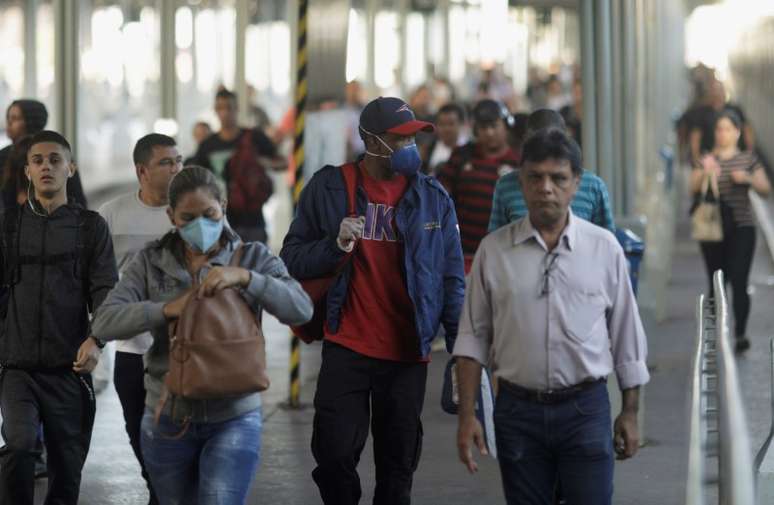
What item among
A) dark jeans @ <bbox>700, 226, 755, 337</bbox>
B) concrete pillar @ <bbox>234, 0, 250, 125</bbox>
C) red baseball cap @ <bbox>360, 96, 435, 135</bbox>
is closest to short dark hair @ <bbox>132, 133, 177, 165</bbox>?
red baseball cap @ <bbox>360, 96, 435, 135</bbox>

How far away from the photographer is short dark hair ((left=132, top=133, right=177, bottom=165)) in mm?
7797

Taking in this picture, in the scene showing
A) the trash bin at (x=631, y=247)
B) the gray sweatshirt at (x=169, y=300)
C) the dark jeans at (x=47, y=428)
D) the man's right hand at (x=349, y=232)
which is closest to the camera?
→ the gray sweatshirt at (x=169, y=300)

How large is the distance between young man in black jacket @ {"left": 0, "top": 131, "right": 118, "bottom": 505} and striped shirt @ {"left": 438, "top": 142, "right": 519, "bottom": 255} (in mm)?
4434

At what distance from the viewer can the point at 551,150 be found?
17.9 ft

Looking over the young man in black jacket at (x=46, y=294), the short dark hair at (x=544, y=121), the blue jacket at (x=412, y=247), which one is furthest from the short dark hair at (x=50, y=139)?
the short dark hair at (x=544, y=121)

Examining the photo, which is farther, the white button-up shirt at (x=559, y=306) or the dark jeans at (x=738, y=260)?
the dark jeans at (x=738, y=260)

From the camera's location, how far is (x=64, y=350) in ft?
23.3

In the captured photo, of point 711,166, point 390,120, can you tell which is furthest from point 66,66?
point 390,120

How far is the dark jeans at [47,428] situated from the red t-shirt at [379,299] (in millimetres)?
1152

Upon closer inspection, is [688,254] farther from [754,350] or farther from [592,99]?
[592,99]

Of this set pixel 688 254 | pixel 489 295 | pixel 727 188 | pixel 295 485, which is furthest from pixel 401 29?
pixel 489 295

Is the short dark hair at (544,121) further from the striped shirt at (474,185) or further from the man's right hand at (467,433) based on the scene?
the striped shirt at (474,185)

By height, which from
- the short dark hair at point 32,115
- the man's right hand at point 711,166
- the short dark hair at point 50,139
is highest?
the short dark hair at point 32,115

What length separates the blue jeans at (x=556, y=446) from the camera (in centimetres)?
543
